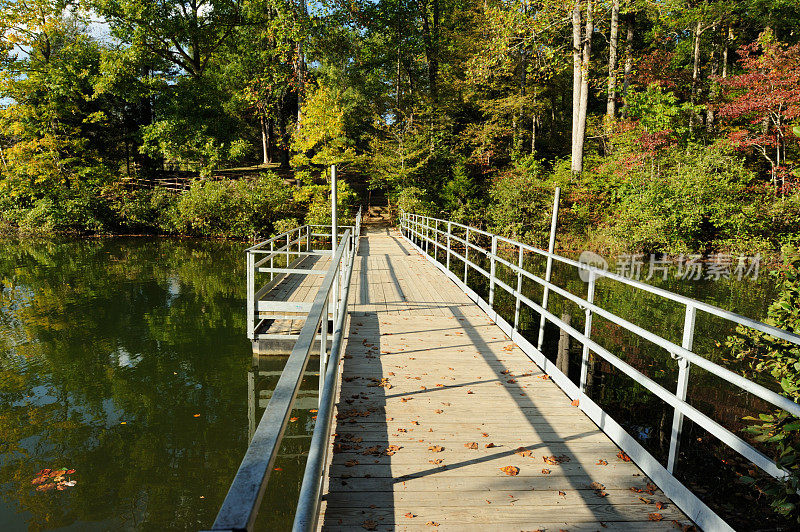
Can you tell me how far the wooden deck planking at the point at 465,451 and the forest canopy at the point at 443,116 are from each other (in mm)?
15403

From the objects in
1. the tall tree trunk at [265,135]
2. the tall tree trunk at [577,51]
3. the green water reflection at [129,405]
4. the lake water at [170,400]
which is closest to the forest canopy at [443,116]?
the tall tree trunk at [577,51]

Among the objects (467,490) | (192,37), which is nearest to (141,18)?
(192,37)

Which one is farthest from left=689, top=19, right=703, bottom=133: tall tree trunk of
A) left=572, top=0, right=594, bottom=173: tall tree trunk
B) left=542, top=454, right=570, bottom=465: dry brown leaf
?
left=542, top=454, right=570, bottom=465: dry brown leaf

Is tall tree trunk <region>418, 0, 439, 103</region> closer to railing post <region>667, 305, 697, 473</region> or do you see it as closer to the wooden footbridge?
the wooden footbridge

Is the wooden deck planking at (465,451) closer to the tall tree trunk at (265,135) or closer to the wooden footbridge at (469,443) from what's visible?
the wooden footbridge at (469,443)

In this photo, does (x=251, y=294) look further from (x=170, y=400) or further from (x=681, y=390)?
(x=681, y=390)

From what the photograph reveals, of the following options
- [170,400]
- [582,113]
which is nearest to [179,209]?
[582,113]

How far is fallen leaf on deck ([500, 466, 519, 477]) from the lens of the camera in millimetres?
3165

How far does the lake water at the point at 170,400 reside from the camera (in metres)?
4.99

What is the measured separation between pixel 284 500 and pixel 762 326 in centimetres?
461

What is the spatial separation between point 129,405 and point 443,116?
86.5 feet

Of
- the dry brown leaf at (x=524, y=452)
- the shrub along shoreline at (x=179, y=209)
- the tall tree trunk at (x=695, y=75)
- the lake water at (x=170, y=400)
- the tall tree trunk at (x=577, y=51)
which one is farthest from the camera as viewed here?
the shrub along shoreline at (x=179, y=209)

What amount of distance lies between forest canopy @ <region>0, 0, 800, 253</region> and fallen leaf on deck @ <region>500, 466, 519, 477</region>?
17.1 meters

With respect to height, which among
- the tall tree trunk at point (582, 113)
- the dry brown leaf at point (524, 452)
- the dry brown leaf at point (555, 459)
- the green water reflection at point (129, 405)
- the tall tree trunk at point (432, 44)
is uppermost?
the tall tree trunk at point (432, 44)
